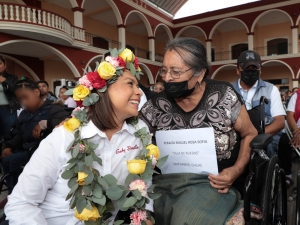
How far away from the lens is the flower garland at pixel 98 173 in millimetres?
1121

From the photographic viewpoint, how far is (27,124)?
2.69 metres

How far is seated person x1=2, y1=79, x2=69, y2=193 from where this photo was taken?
2.43 metres

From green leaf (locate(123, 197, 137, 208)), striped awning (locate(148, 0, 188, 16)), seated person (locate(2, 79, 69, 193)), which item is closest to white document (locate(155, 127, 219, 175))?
green leaf (locate(123, 197, 137, 208))

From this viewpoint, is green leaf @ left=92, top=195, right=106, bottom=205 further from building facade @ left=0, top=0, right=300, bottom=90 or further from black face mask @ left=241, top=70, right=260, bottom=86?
building facade @ left=0, top=0, right=300, bottom=90

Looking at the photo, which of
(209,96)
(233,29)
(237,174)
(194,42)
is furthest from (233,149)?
(233,29)

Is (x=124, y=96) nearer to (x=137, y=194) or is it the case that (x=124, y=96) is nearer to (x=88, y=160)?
(x=88, y=160)

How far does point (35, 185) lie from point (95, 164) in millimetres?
287

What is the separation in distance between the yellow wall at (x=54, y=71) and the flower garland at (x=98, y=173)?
11973 millimetres

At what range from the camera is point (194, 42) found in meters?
1.54

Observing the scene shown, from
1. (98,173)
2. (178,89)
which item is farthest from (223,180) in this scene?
(98,173)

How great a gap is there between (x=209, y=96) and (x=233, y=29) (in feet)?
62.3

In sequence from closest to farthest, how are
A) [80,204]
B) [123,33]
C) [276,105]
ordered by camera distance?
[80,204], [276,105], [123,33]

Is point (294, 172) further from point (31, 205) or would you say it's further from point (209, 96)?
point (31, 205)

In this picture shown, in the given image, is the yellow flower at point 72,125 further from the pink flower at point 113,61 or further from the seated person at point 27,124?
the seated person at point 27,124
